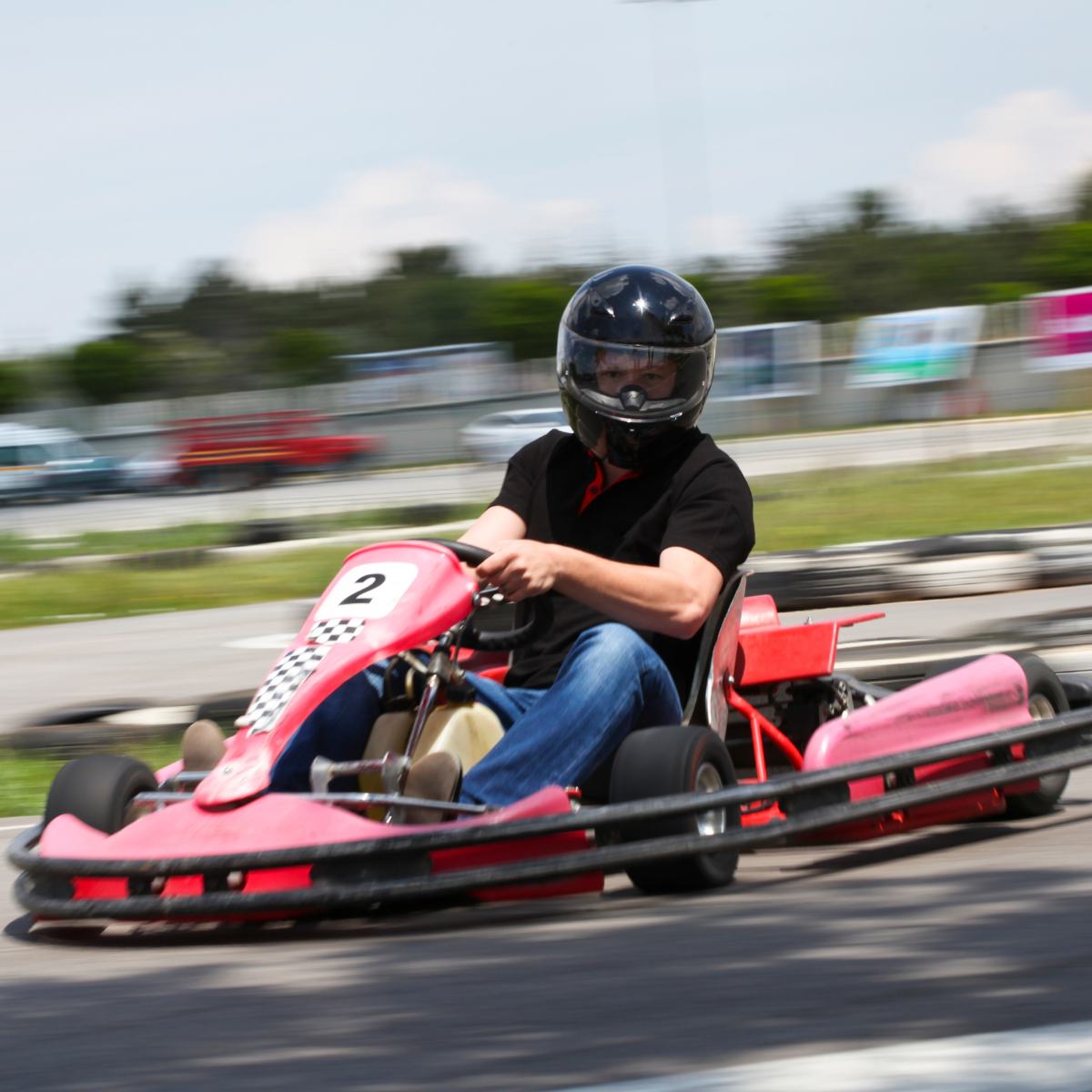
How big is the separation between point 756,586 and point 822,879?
4.00 meters

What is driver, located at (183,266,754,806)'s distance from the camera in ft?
10.6

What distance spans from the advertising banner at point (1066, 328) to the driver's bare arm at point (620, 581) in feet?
78.2

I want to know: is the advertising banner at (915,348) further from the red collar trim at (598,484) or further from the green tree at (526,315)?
the red collar trim at (598,484)

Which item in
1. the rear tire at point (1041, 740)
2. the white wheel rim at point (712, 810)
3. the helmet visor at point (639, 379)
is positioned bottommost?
the rear tire at point (1041, 740)

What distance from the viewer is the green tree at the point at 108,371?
41531 millimetres

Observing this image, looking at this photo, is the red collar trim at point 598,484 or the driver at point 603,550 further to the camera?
the red collar trim at point 598,484

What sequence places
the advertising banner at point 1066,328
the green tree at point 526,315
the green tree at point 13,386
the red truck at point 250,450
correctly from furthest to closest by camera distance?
the green tree at point 526,315
the green tree at point 13,386
the red truck at point 250,450
the advertising banner at point 1066,328

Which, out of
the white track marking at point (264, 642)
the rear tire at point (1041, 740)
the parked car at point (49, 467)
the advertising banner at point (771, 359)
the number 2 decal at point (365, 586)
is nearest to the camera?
the number 2 decal at point (365, 586)

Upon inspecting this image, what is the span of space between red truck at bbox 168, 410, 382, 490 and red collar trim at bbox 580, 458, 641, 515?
2486cm

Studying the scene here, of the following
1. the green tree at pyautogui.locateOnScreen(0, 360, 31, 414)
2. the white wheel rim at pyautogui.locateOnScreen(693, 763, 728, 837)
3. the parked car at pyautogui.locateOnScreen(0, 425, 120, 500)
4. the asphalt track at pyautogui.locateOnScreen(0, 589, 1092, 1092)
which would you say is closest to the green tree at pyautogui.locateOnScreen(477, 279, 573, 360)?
the green tree at pyautogui.locateOnScreen(0, 360, 31, 414)

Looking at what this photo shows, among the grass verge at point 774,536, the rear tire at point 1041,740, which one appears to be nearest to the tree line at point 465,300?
the grass verge at point 774,536

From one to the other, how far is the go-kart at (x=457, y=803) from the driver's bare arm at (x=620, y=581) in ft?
0.51

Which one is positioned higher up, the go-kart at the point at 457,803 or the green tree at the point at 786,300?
the go-kart at the point at 457,803

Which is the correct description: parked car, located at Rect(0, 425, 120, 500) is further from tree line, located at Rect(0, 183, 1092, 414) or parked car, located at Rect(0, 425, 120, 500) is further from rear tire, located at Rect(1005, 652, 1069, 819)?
rear tire, located at Rect(1005, 652, 1069, 819)
